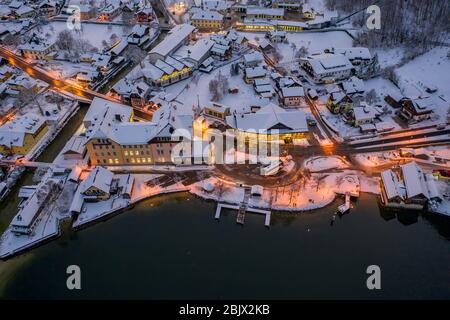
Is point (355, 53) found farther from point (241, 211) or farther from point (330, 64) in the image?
point (241, 211)

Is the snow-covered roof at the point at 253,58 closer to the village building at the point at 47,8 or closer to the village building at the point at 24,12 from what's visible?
the village building at the point at 47,8

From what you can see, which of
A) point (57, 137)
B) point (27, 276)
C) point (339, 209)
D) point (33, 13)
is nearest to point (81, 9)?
point (33, 13)

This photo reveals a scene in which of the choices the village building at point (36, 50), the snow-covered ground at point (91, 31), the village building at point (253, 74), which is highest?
the snow-covered ground at point (91, 31)

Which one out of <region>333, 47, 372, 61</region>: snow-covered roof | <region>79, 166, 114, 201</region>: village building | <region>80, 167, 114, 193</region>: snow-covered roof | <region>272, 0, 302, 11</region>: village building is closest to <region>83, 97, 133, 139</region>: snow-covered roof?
<region>80, 167, 114, 193</region>: snow-covered roof

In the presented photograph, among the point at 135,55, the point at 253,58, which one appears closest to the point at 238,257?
the point at 253,58

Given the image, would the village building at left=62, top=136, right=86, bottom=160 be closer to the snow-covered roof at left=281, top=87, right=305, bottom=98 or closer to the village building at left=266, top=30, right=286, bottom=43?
the snow-covered roof at left=281, top=87, right=305, bottom=98

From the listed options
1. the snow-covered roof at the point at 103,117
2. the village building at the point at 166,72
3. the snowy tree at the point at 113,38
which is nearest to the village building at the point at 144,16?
the snowy tree at the point at 113,38

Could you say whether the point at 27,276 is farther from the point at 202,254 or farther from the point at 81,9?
the point at 81,9

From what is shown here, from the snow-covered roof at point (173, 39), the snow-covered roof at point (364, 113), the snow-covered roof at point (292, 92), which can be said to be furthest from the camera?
the snow-covered roof at point (173, 39)
